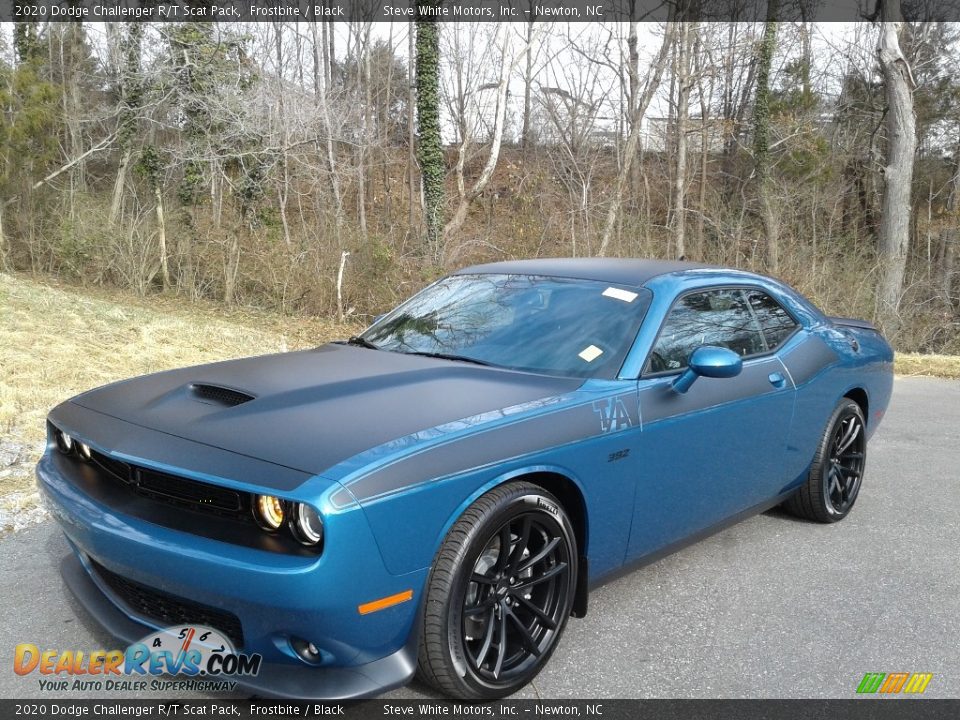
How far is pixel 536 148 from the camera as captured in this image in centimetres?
3256

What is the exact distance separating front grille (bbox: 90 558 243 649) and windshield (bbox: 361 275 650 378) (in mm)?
1547

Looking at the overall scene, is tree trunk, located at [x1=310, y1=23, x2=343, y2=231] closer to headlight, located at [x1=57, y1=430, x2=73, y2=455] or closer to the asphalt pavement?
the asphalt pavement

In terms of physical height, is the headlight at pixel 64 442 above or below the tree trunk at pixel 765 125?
below

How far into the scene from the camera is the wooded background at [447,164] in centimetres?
1689

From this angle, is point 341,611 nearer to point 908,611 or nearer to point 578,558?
point 578,558

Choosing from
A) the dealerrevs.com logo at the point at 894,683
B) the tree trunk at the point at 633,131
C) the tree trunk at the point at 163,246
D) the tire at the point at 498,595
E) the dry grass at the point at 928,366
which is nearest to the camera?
the tire at the point at 498,595

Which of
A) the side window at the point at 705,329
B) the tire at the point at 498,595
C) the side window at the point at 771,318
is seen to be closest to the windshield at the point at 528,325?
the side window at the point at 705,329

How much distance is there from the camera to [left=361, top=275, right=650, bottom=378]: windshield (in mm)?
3523

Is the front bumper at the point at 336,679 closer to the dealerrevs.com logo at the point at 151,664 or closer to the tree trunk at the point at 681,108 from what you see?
the dealerrevs.com logo at the point at 151,664

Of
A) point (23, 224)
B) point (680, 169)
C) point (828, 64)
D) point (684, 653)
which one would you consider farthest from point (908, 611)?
point (828, 64)

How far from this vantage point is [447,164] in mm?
31969

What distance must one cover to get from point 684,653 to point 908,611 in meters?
1.15

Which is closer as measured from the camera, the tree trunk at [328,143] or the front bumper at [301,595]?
the front bumper at [301,595]

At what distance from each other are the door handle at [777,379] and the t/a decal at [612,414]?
3.93 feet
